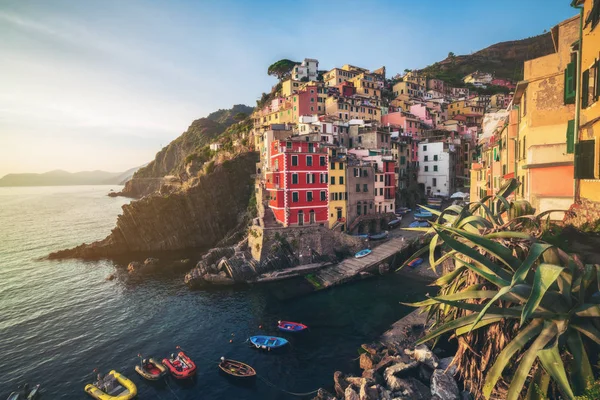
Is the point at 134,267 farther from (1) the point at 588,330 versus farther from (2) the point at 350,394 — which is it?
(1) the point at 588,330

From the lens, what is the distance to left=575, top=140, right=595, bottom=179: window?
1197 cm

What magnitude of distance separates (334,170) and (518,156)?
30645 millimetres

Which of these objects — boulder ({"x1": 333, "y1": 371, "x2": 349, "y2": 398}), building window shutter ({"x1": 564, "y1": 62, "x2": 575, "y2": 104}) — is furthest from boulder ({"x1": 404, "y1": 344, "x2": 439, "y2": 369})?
building window shutter ({"x1": 564, "y1": 62, "x2": 575, "y2": 104})

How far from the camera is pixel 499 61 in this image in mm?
156250

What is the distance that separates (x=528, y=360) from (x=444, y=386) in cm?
1402

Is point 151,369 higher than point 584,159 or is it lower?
lower

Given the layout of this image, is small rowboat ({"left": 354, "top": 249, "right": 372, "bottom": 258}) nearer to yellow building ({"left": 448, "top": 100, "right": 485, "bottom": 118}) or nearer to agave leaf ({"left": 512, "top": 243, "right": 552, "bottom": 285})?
agave leaf ({"left": 512, "top": 243, "right": 552, "bottom": 285})

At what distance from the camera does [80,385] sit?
82.7 ft

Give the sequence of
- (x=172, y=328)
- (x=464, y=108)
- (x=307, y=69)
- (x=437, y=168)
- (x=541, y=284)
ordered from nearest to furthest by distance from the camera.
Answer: (x=541, y=284) < (x=172, y=328) < (x=437, y=168) < (x=464, y=108) < (x=307, y=69)

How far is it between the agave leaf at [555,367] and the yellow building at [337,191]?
42.9m

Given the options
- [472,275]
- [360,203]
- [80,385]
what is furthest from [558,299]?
[360,203]

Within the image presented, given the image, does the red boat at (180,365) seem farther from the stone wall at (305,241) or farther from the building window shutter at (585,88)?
the building window shutter at (585,88)

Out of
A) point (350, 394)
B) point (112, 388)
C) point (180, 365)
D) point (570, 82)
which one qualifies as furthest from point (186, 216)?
point (570, 82)

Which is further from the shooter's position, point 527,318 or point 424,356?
point 424,356
